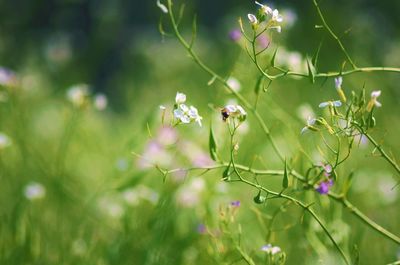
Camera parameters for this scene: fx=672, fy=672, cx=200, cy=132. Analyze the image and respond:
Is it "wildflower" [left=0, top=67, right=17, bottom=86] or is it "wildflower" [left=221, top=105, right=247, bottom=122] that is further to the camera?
"wildflower" [left=0, top=67, right=17, bottom=86]

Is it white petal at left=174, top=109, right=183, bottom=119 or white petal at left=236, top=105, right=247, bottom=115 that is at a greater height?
white petal at left=236, top=105, right=247, bottom=115

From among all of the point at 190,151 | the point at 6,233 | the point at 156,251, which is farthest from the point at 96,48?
the point at 156,251

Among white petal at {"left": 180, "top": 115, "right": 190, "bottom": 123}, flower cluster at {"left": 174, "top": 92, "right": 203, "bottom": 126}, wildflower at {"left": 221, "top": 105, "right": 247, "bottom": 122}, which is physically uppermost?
wildflower at {"left": 221, "top": 105, "right": 247, "bottom": 122}

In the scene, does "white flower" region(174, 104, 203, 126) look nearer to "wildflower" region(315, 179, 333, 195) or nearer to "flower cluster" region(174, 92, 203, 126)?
"flower cluster" region(174, 92, 203, 126)

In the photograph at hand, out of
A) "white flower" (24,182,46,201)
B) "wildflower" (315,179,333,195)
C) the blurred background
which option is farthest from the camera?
"white flower" (24,182,46,201)

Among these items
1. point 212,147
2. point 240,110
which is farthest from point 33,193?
point 240,110

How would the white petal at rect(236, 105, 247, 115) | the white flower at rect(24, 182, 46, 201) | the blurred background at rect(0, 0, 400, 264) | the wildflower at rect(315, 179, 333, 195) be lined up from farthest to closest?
the white flower at rect(24, 182, 46, 201) → the blurred background at rect(0, 0, 400, 264) → the wildflower at rect(315, 179, 333, 195) → the white petal at rect(236, 105, 247, 115)

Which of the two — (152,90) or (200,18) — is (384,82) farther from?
(200,18)

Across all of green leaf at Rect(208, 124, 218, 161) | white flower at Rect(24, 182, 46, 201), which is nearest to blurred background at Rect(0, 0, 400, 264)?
white flower at Rect(24, 182, 46, 201)
